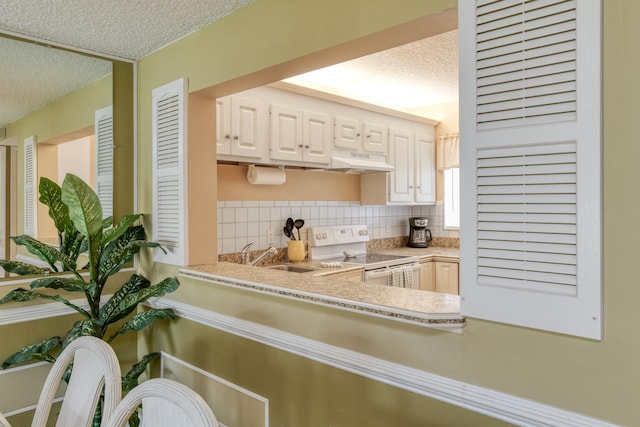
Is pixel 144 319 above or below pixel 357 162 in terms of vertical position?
below

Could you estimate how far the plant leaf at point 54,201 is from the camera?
2254 millimetres

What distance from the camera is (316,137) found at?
11.5 feet

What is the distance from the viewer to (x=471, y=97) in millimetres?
1261

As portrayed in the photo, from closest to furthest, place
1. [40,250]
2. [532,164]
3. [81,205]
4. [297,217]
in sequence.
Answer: [532,164] < [81,205] < [40,250] < [297,217]

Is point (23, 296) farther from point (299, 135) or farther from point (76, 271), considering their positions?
point (299, 135)

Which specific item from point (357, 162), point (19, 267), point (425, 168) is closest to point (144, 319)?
point (19, 267)

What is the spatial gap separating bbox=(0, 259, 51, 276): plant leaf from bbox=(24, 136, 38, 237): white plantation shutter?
234 millimetres

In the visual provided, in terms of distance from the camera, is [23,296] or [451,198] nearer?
[23,296]

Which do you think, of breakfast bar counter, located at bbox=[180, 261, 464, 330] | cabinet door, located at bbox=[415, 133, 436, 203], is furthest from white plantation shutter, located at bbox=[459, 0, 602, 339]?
cabinet door, located at bbox=[415, 133, 436, 203]

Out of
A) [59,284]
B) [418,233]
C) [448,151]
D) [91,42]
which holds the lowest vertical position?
[59,284]

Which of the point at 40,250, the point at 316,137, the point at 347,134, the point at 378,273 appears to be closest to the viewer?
the point at 40,250

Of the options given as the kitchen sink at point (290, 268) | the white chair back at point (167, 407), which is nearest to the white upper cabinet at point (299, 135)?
the kitchen sink at point (290, 268)

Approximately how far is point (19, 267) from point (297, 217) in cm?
215

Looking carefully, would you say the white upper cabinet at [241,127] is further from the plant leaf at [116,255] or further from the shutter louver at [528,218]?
the shutter louver at [528,218]
